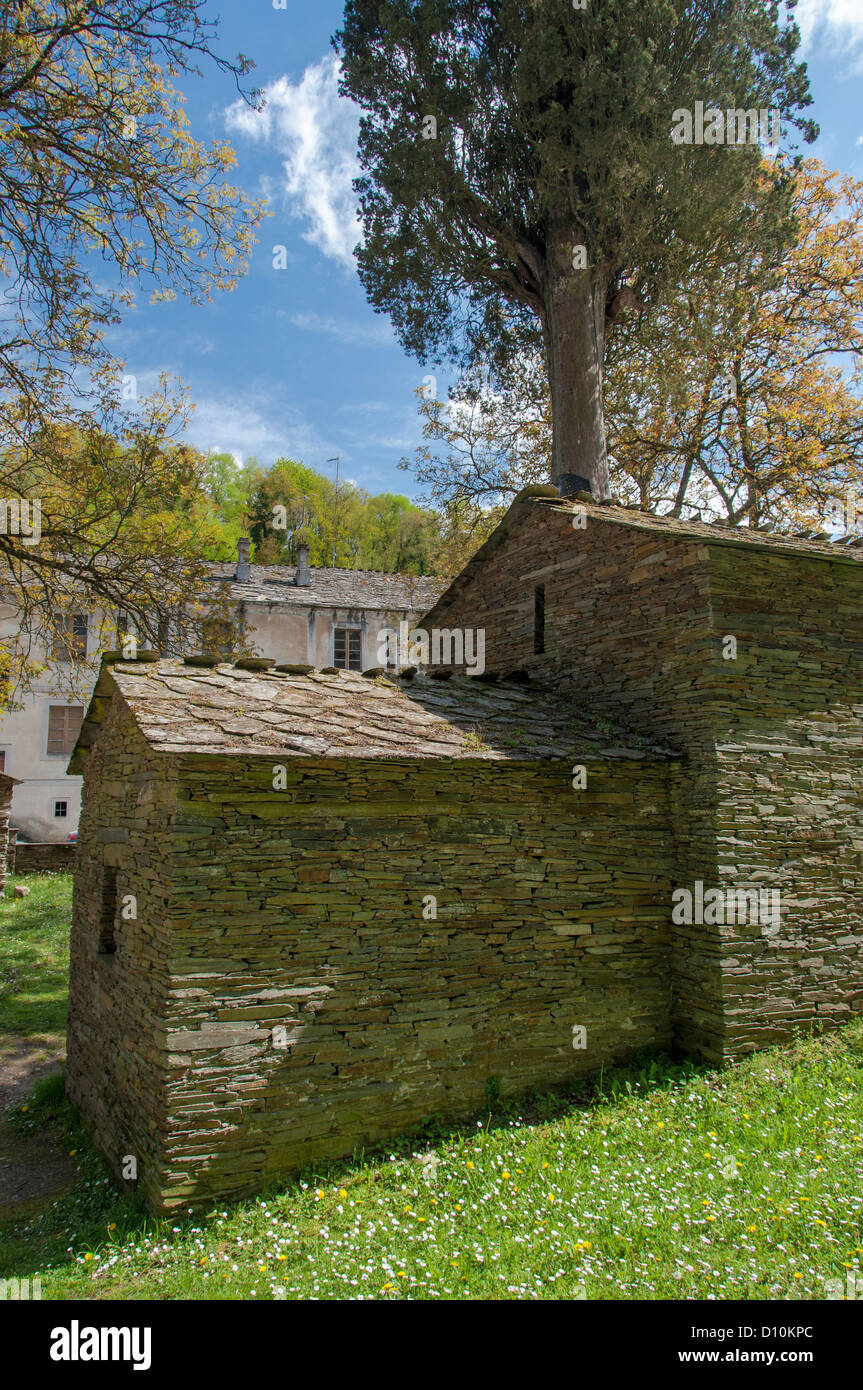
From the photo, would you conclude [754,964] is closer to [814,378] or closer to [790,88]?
[790,88]

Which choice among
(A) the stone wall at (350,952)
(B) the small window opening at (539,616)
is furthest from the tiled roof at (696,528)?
(A) the stone wall at (350,952)

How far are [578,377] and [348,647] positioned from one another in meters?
13.9

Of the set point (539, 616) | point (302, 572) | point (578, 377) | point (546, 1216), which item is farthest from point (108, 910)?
point (302, 572)

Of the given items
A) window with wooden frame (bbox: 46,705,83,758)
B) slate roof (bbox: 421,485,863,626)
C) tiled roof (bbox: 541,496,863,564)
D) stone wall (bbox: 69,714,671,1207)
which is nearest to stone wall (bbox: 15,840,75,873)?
window with wooden frame (bbox: 46,705,83,758)

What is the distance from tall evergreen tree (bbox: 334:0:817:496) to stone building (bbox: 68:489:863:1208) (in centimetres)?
528

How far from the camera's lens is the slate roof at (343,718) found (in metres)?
5.40

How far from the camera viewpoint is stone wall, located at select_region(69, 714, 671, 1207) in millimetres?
5133

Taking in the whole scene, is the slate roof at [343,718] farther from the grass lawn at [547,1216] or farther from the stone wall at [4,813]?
the stone wall at [4,813]

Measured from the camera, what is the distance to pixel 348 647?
24.6 m

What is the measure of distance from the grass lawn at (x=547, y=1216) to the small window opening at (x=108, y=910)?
5.58ft

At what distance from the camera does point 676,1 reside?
11.1 meters

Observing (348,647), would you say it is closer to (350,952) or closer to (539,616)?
(539,616)

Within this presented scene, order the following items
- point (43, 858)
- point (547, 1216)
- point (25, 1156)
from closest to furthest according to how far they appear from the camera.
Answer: point (547, 1216)
point (25, 1156)
point (43, 858)

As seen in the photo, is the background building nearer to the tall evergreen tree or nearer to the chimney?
the chimney
